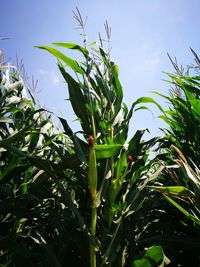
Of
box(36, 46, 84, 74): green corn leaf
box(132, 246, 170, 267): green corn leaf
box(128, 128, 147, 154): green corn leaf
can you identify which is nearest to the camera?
box(132, 246, 170, 267): green corn leaf

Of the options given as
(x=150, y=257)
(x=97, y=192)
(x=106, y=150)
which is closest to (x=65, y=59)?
(x=106, y=150)

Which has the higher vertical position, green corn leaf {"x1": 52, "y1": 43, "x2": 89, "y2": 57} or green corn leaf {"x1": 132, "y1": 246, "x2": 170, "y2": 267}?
green corn leaf {"x1": 52, "y1": 43, "x2": 89, "y2": 57}

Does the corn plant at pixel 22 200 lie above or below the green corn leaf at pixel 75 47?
below

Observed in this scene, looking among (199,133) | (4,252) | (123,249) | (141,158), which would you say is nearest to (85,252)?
(123,249)

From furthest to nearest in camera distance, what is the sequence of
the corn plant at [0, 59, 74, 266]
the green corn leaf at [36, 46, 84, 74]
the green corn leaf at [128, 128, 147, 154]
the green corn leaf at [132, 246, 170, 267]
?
the green corn leaf at [128, 128, 147, 154] → the green corn leaf at [36, 46, 84, 74] → the corn plant at [0, 59, 74, 266] → the green corn leaf at [132, 246, 170, 267]

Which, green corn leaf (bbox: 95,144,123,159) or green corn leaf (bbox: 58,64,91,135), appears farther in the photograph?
green corn leaf (bbox: 58,64,91,135)

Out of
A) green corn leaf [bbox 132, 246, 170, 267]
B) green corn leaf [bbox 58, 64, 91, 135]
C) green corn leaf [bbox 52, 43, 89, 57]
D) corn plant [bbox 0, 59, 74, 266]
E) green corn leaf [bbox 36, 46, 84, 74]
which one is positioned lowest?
green corn leaf [bbox 132, 246, 170, 267]

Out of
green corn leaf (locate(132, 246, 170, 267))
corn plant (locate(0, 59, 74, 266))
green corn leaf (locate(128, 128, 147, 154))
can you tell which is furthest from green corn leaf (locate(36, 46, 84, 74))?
green corn leaf (locate(132, 246, 170, 267))

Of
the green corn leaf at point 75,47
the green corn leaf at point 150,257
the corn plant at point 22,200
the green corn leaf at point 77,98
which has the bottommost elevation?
the green corn leaf at point 150,257

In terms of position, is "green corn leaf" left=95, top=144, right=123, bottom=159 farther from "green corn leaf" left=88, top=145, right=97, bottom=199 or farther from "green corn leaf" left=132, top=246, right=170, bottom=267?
"green corn leaf" left=132, top=246, right=170, bottom=267

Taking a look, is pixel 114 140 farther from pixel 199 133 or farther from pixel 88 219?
pixel 199 133

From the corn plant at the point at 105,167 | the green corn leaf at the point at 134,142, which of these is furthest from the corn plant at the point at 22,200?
the green corn leaf at the point at 134,142

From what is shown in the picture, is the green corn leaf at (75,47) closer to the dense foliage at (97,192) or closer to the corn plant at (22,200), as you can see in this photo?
the dense foliage at (97,192)

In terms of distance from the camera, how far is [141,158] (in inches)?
62.2
